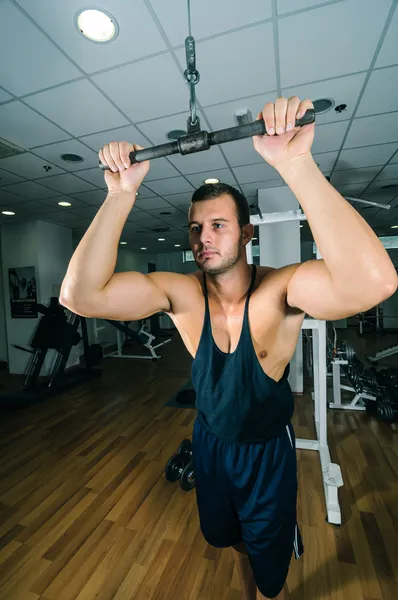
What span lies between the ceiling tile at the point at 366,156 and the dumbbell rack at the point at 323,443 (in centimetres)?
199

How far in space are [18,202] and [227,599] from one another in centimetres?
492

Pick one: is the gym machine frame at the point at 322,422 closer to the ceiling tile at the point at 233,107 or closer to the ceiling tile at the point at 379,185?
the ceiling tile at the point at 233,107

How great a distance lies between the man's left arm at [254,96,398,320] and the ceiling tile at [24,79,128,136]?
1.81 m

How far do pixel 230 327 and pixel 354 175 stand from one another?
371 cm

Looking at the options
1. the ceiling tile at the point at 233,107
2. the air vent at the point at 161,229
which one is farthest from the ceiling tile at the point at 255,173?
the air vent at the point at 161,229

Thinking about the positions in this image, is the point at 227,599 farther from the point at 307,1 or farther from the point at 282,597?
the point at 307,1

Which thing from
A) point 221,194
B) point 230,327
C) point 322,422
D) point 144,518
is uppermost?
point 221,194

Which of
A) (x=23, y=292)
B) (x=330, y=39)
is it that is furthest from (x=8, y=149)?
(x=23, y=292)

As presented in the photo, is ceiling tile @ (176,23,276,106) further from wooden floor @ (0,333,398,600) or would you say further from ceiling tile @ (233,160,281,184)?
wooden floor @ (0,333,398,600)

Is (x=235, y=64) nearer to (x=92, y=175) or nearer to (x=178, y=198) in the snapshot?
(x=92, y=175)

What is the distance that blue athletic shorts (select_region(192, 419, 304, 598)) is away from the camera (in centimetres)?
95

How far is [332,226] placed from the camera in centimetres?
57

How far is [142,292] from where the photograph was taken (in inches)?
34.4

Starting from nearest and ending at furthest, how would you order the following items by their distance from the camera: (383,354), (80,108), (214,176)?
(80,108) < (214,176) < (383,354)
